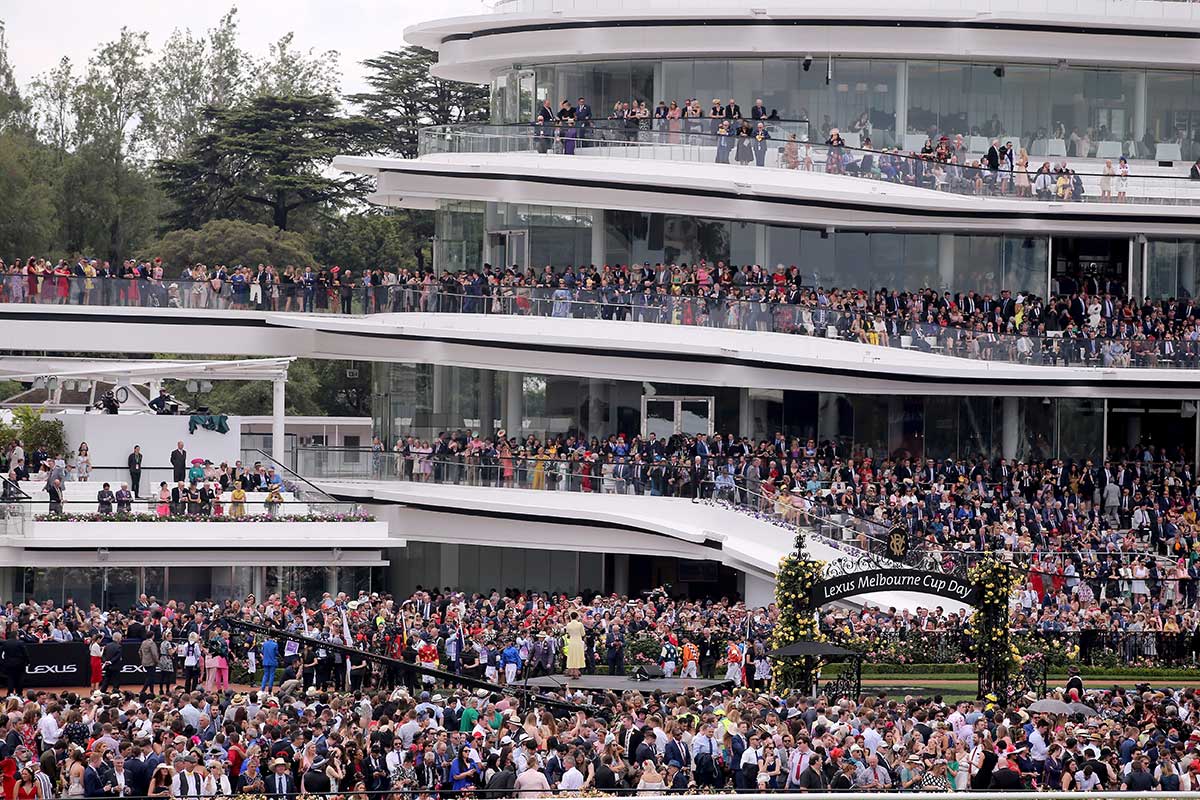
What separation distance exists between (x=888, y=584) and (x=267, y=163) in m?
49.0

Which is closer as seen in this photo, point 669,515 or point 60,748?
→ point 60,748

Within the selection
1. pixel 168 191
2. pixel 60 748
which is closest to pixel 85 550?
pixel 60 748

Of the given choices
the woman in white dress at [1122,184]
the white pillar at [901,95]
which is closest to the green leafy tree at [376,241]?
the white pillar at [901,95]

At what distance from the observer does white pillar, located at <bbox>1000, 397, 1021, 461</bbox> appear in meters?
50.9

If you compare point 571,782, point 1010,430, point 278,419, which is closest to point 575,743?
point 571,782

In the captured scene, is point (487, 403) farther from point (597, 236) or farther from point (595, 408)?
point (597, 236)

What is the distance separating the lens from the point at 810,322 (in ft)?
159

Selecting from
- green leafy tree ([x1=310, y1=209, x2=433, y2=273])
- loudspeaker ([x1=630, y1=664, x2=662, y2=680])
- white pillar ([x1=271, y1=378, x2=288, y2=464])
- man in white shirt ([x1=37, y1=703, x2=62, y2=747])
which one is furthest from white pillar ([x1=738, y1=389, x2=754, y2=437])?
green leafy tree ([x1=310, y1=209, x2=433, y2=273])

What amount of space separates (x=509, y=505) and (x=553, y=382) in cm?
430

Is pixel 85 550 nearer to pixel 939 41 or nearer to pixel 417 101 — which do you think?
pixel 939 41

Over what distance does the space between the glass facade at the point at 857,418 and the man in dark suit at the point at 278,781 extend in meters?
27.6

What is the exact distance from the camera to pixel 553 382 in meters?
51.5

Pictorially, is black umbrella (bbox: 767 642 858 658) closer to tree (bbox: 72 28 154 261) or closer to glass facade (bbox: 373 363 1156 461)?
glass facade (bbox: 373 363 1156 461)

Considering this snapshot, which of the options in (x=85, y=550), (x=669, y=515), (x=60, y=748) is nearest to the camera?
(x=60, y=748)
